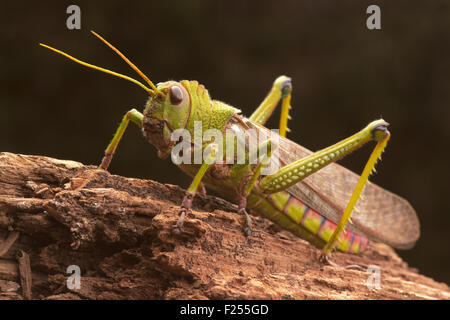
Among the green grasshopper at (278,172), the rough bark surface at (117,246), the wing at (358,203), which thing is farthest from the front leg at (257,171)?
the wing at (358,203)

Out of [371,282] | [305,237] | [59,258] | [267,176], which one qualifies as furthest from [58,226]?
[371,282]

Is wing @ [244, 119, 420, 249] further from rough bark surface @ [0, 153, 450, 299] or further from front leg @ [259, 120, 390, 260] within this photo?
rough bark surface @ [0, 153, 450, 299]

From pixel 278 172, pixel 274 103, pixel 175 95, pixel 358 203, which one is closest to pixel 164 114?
pixel 175 95

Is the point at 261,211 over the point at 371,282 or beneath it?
over

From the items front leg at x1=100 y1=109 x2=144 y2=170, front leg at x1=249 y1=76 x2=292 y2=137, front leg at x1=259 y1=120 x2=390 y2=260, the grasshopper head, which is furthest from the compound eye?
front leg at x1=249 y1=76 x2=292 y2=137

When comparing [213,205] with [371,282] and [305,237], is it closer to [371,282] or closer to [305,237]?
[305,237]

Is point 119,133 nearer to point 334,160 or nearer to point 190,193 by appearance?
point 190,193

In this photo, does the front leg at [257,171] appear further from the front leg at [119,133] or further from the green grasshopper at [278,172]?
the front leg at [119,133]
